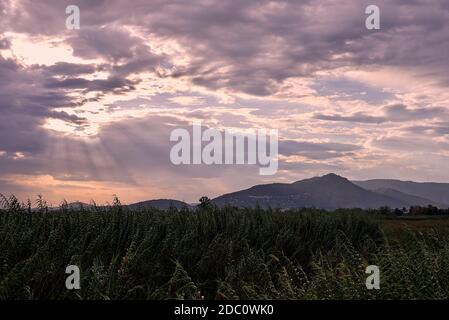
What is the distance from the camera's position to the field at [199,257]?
27.6 ft

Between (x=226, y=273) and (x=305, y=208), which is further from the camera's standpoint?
(x=305, y=208)

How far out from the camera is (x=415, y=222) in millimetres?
20172

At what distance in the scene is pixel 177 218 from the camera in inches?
535

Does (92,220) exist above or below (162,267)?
above

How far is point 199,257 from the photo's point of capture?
1133 centimetres

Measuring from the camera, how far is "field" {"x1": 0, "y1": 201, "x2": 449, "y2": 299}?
842 cm

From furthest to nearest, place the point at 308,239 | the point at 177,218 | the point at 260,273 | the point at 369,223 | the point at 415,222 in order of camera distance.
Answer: the point at 415,222, the point at 369,223, the point at 308,239, the point at 177,218, the point at 260,273
